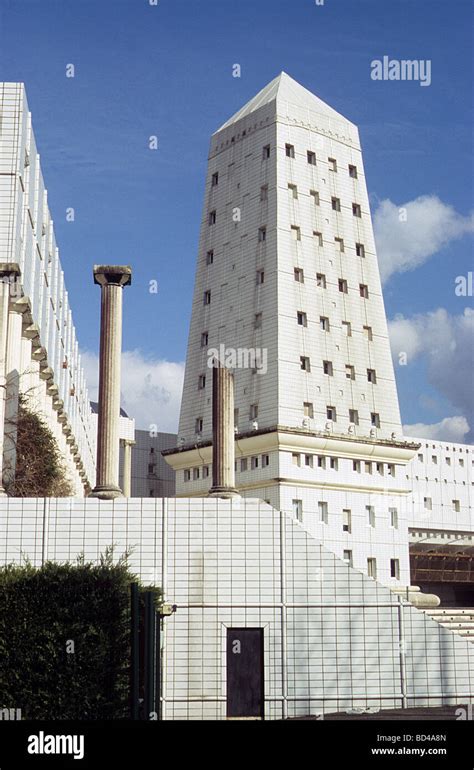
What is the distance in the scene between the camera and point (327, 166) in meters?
71.3

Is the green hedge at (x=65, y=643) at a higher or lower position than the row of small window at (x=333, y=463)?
lower

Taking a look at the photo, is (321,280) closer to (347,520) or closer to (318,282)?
(318,282)

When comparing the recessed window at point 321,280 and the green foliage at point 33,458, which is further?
the recessed window at point 321,280

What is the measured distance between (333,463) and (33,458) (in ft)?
98.8

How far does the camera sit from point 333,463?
217 ft

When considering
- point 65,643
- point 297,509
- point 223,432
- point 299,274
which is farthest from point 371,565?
point 65,643

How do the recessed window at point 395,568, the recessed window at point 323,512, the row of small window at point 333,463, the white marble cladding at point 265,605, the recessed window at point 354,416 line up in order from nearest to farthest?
1. the white marble cladding at point 265,605
2. the recessed window at point 323,512
3. the row of small window at point 333,463
4. the recessed window at point 395,568
5. the recessed window at point 354,416

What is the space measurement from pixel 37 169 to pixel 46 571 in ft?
85.0

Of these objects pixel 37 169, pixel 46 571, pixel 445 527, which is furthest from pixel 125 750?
pixel 445 527

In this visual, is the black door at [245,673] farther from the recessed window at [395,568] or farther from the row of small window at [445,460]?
the row of small window at [445,460]

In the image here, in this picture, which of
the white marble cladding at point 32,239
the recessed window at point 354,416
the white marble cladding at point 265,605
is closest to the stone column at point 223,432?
the white marble cladding at point 265,605

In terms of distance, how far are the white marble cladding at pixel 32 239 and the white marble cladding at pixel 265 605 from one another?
13.9 m

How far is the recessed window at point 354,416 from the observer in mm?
67887

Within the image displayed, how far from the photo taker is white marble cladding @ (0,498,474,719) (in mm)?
25828
